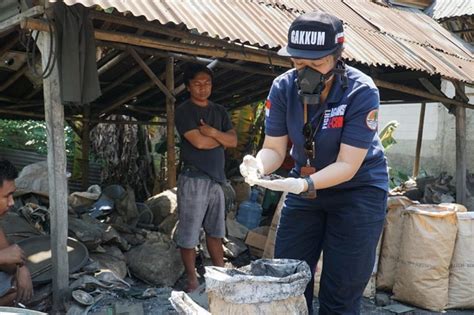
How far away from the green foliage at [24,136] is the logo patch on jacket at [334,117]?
1194 centimetres

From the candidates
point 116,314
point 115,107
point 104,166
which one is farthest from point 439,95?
point 104,166

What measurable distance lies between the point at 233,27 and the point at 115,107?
14.2ft

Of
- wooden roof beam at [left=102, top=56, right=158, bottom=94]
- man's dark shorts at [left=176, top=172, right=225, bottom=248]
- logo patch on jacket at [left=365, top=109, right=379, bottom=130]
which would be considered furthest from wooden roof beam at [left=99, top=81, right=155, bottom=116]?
logo patch on jacket at [left=365, top=109, right=379, bottom=130]

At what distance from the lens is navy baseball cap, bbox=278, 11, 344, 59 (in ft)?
7.54

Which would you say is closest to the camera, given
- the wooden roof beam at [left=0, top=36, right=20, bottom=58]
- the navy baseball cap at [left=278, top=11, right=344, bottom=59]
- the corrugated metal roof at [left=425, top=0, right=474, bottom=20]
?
the navy baseball cap at [left=278, top=11, right=344, bottom=59]

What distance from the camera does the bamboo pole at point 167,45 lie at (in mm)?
3467

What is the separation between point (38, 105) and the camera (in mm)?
8242

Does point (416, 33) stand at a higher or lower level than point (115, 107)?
higher

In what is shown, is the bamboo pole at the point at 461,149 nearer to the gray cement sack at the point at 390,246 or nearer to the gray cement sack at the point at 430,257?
the gray cement sack at the point at 390,246

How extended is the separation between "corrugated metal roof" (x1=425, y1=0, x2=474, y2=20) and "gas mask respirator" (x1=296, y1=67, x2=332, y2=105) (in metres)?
9.63

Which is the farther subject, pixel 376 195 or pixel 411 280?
pixel 411 280

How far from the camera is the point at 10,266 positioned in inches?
136

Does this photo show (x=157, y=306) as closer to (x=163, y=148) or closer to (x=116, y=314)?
(x=116, y=314)

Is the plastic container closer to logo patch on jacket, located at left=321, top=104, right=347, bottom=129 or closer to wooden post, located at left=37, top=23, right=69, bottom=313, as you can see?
wooden post, located at left=37, top=23, right=69, bottom=313
